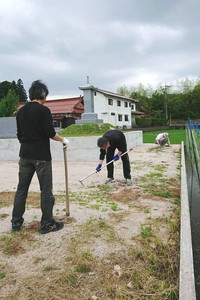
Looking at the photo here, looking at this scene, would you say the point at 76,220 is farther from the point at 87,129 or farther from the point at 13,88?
the point at 13,88

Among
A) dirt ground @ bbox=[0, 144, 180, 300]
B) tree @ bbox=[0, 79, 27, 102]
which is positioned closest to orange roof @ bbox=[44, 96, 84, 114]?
tree @ bbox=[0, 79, 27, 102]

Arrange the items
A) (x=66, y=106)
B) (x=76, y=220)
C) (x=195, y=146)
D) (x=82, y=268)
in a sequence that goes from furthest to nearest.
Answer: (x=66, y=106) → (x=195, y=146) → (x=76, y=220) → (x=82, y=268)

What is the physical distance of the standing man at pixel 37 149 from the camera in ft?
10.6

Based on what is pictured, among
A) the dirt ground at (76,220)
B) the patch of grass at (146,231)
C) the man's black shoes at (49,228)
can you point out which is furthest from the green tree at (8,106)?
the patch of grass at (146,231)

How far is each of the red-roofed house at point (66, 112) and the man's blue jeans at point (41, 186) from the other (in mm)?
27370

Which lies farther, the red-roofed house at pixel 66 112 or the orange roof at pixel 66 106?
the orange roof at pixel 66 106

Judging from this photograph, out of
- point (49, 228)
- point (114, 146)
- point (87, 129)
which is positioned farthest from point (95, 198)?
point (87, 129)

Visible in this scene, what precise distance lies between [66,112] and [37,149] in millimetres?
27711

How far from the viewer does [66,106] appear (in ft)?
105

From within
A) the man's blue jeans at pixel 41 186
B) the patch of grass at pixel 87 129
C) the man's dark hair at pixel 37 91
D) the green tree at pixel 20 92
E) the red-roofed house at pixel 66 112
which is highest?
the green tree at pixel 20 92

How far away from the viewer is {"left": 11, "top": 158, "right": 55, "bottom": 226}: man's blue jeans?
10.8 ft

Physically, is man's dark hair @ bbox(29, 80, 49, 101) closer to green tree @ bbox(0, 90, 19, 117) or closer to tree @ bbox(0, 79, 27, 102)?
green tree @ bbox(0, 90, 19, 117)

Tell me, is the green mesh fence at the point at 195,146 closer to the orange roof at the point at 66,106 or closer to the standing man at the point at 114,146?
the standing man at the point at 114,146

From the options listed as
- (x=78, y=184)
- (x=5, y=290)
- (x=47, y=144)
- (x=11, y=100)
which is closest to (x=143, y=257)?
(x=5, y=290)
